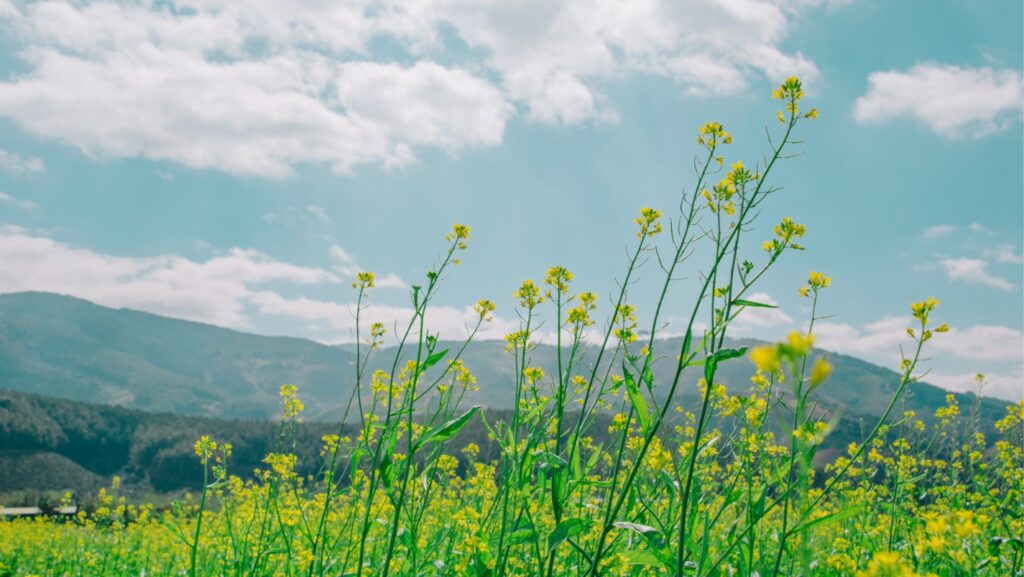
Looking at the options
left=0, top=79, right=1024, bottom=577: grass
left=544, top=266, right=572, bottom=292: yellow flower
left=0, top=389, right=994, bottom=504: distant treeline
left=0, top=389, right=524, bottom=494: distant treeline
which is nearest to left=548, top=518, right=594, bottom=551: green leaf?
left=0, top=79, right=1024, bottom=577: grass

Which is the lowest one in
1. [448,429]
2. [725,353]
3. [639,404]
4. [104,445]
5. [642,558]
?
[104,445]

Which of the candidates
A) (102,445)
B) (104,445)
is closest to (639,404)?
(102,445)

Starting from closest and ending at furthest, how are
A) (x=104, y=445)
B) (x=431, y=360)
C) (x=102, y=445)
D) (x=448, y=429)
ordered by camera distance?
(x=448, y=429), (x=431, y=360), (x=102, y=445), (x=104, y=445)

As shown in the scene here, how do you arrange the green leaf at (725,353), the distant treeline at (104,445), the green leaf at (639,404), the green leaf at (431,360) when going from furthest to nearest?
the distant treeline at (104,445) < the green leaf at (431,360) < the green leaf at (639,404) < the green leaf at (725,353)

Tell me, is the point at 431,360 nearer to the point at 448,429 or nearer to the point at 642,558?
the point at 448,429

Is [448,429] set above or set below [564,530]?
above

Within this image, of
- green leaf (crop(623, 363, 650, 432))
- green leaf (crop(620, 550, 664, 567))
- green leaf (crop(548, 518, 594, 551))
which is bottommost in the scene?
green leaf (crop(620, 550, 664, 567))

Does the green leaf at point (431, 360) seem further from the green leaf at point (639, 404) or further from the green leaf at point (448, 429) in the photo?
the green leaf at point (639, 404)

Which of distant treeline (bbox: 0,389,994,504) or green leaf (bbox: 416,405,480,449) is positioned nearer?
green leaf (bbox: 416,405,480,449)

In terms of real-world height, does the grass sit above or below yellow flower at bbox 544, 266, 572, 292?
below

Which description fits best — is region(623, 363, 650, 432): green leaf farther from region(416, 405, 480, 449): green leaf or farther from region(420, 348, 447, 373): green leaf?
region(420, 348, 447, 373): green leaf

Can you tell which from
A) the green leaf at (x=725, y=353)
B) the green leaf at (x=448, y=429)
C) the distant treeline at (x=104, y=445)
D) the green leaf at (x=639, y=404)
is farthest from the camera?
the distant treeline at (x=104, y=445)

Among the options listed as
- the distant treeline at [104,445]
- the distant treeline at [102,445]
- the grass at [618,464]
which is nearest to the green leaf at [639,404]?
the grass at [618,464]

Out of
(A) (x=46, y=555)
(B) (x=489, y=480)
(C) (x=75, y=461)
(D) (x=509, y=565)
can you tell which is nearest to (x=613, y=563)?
(D) (x=509, y=565)
